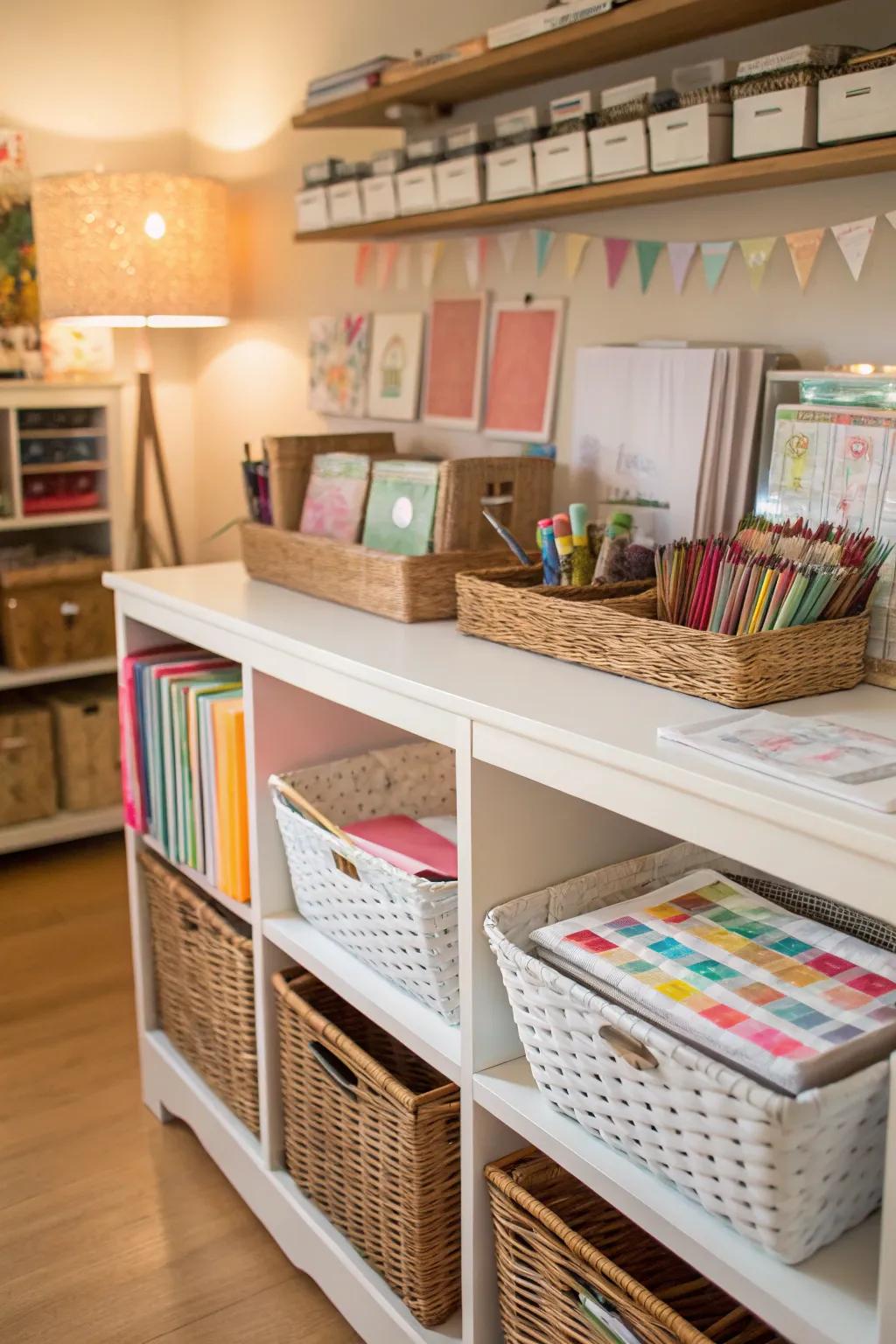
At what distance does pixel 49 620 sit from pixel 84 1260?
167 centimetres

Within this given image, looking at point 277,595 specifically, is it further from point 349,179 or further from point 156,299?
point 156,299

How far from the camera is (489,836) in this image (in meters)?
1.28

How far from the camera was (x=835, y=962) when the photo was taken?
115 cm

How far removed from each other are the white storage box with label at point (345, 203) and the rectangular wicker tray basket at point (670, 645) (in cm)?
97

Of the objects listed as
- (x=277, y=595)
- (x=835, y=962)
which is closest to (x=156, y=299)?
(x=277, y=595)

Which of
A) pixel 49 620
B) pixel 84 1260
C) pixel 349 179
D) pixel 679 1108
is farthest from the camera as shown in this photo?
pixel 49 620

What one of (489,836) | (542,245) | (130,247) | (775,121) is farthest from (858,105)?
(130,247)

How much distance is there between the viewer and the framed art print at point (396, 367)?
7.50ft

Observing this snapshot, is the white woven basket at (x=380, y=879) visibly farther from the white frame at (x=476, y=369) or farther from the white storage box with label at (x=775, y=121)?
the white storage box with label at (x=775, y=121)

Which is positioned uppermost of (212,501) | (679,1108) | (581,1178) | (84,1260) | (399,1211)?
(212,501)

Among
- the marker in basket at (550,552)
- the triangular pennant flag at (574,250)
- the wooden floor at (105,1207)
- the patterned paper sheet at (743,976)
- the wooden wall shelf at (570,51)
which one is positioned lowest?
the wooden floor at (105,1207)

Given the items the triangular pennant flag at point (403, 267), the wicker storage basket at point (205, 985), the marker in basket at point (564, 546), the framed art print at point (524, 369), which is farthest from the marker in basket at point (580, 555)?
the triangular pennant flag at point (403, 267)

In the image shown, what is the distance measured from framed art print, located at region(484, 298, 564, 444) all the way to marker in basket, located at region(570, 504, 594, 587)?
1.57 ft

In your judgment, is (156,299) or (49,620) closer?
(156,299)
